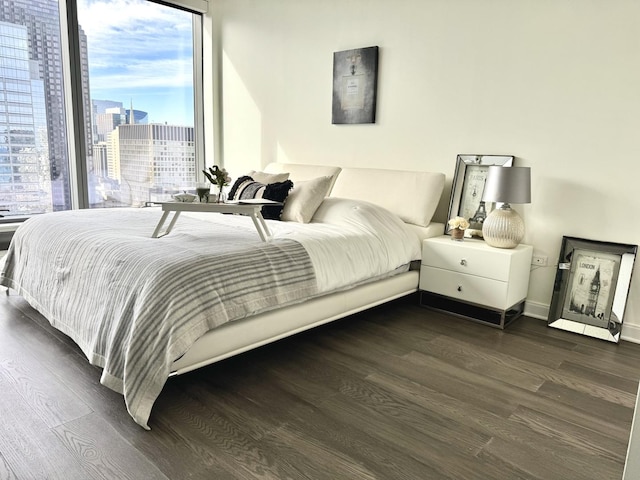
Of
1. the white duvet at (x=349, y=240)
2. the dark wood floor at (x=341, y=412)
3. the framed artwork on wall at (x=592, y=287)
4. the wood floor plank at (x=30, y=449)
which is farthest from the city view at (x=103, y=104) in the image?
the framed artwork on wall at (x=592, y=287)

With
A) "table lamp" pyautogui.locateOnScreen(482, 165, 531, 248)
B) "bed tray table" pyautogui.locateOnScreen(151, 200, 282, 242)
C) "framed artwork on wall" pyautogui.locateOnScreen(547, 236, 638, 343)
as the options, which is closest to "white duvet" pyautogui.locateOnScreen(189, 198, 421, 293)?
"bed tray table" pyautogui.locateOnScreen(151, 200, 282, 242)

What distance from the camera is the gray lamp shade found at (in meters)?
3.02

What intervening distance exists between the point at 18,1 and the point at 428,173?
3805 mm

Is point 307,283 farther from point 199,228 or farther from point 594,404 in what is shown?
point 594,404

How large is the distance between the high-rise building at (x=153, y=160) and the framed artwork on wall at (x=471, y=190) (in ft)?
10.5

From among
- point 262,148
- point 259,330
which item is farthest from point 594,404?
point 262,148

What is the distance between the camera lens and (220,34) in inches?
209

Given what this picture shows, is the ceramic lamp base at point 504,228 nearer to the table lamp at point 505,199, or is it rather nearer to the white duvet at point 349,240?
the table lamp at point 505,199

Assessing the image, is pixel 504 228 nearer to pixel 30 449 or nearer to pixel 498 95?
pixel 498 95

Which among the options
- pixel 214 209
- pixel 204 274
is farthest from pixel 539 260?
pixel 204 274

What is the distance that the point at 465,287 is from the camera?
3.19m

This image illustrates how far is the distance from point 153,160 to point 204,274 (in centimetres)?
354

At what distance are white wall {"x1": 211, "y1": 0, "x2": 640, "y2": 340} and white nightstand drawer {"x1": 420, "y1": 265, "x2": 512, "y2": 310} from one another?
1.52 ft

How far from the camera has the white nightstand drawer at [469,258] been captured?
3.01m
